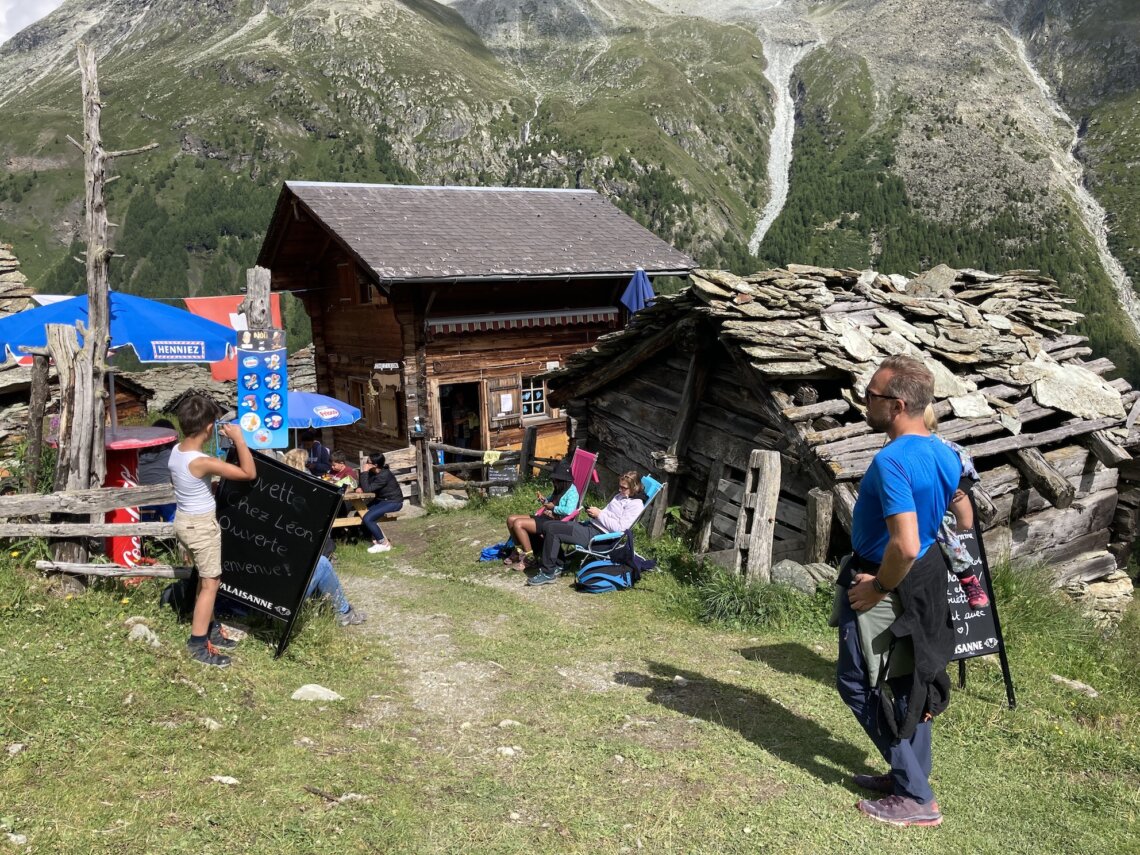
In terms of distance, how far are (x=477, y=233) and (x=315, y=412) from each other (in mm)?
6734

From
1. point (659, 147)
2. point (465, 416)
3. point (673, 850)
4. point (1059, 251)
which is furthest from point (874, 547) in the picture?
point (659, 147)

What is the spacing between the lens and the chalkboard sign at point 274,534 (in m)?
5.73

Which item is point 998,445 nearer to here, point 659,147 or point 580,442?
point 580,442

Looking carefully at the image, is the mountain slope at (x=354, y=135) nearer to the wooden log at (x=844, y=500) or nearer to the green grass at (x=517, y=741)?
the wooden log at (x=844, y=500)

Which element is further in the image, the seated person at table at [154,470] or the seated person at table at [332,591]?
the seated person at table at [154,470]

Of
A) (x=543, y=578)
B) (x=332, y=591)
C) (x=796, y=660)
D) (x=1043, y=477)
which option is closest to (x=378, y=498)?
(x=543, y=578)

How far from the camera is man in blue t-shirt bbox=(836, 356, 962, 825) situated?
Result: 3.68 m

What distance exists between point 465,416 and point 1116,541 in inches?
507

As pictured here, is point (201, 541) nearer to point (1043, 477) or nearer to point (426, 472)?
point (1043, 477)

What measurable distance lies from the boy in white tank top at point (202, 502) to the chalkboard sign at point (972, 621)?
15.3 ft

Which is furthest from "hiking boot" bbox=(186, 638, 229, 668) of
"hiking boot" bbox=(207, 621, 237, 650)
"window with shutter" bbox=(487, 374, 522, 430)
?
"window with shutter" bbox=(487, 374, 522, 430)

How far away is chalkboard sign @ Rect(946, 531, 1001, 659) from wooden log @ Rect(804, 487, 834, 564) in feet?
7.46

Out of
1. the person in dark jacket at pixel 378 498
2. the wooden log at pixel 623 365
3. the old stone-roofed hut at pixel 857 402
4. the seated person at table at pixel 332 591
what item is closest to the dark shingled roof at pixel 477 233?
the wooden log at pixel 623 365

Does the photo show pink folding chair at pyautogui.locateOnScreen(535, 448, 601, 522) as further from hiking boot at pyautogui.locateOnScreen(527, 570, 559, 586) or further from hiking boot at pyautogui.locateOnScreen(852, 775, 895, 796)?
hiking boot at pyautogui.locateOnScreen(852, 775, 895, 796)
